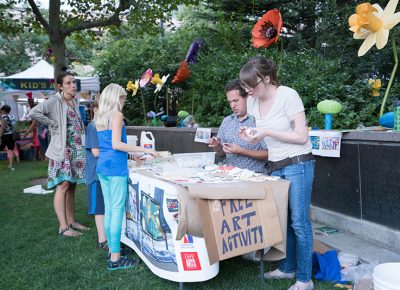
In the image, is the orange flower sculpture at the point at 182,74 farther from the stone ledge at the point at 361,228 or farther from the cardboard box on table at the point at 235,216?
the cardboard box on table at the point at 235,216

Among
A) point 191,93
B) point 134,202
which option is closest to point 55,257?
point 134,202

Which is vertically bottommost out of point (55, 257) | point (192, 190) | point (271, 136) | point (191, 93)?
point (55, 257)

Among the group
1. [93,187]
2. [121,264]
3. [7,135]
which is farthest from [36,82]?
[121,264]

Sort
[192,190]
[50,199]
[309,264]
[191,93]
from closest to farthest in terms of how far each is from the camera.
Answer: [192,190] → [309,264] → [50,199] → [191,93]

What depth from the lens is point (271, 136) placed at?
2486 mm

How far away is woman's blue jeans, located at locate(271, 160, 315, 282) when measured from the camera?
2600mm

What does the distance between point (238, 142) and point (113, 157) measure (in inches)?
39.7

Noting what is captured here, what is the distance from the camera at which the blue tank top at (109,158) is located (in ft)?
10.6

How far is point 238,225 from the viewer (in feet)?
8.13

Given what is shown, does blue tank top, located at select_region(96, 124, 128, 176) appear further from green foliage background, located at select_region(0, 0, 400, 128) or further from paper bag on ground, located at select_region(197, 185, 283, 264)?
green foliage background, located at select_region(0, 0, 400, 128)

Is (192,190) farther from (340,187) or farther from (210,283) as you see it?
(340,187)

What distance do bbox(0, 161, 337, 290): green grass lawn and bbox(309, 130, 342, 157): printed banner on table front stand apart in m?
1.35

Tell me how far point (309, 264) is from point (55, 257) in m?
2.34

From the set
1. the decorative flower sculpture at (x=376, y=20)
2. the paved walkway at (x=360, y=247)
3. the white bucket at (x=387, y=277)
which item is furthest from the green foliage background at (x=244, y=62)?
the white bucket at (x=387, y=277)
